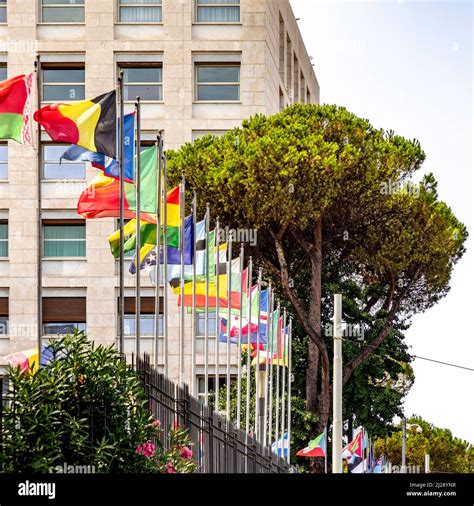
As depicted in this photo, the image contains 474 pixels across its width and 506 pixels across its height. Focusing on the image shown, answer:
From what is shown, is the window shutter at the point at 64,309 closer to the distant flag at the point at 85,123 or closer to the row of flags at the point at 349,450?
the row of flags at the point at 349,450

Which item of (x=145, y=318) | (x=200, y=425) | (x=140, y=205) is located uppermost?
(x=145, y=318)

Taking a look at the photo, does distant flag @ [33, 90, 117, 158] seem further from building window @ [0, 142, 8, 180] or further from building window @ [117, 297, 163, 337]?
building window @ [0, 142, 8, 180]

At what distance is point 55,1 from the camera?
54.6 metres

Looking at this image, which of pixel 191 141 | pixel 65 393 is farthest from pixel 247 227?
pixel 65 393

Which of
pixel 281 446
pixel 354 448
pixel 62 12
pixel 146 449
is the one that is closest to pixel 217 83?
pixel 62 12

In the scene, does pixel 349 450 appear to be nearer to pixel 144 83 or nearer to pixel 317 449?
pixel 317 449

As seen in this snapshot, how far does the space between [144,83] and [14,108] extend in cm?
3249

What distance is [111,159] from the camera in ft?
82.5

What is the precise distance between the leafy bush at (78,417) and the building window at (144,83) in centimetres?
3715

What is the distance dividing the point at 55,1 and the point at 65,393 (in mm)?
39883

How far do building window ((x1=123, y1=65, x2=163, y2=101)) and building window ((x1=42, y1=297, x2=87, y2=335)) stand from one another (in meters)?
7.78

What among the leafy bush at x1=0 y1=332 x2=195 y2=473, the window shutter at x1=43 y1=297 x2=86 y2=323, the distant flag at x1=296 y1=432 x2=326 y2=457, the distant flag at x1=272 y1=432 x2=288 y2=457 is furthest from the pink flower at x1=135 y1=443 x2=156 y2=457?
the window shutter at x1=43 y1=297 x2=86 y2=323

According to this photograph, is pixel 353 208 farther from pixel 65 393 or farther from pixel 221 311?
pixel 65 393

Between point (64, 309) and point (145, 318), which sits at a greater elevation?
point (64, 309)
